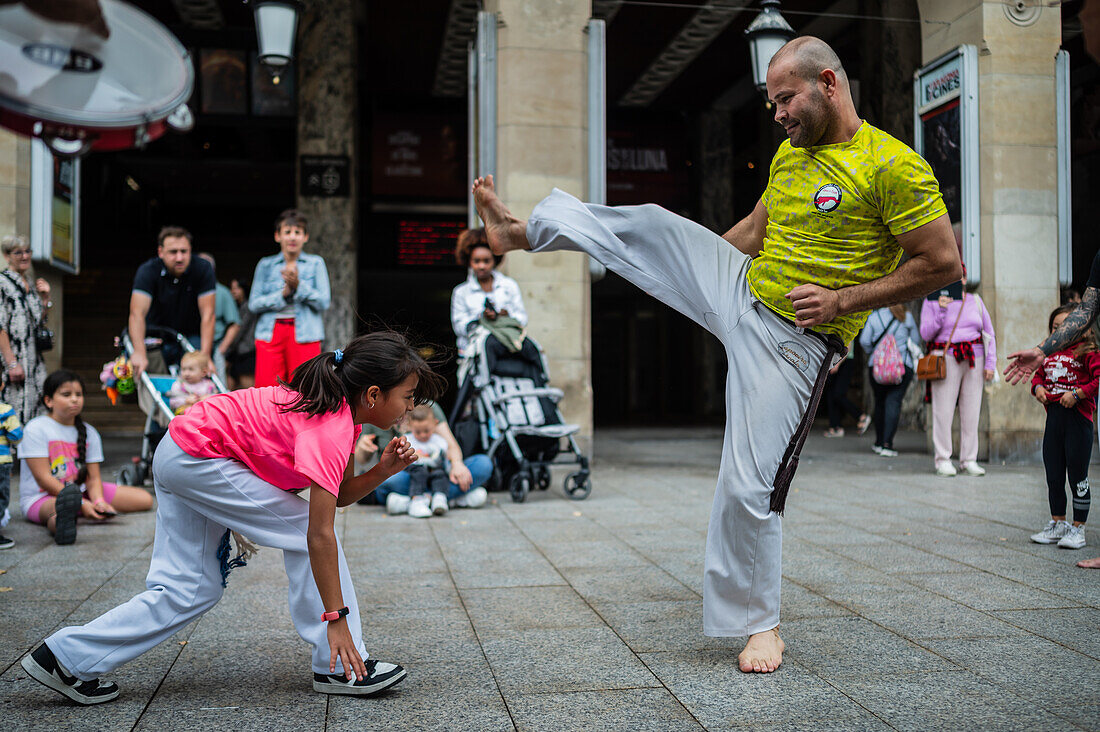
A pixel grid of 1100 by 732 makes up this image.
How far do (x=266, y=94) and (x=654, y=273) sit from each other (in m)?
14.0

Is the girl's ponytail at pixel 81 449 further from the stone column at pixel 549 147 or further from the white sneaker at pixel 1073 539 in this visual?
the white sneaker at pixel 1073 539

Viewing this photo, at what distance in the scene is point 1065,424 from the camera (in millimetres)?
5617

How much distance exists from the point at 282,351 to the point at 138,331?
1.10 meters

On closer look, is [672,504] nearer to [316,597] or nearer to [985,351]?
[985,351]

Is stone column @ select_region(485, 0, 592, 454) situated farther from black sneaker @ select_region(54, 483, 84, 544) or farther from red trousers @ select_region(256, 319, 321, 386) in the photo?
black sneaker @ select_region(54, 483, 84, 544)

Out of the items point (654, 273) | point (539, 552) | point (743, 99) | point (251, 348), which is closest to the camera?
point (654, 273)

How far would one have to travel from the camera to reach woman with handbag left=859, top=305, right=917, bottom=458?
1129cm

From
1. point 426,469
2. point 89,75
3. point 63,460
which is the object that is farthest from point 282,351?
point 89,75

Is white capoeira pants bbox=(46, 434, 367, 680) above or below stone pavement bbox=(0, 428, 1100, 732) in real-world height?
above

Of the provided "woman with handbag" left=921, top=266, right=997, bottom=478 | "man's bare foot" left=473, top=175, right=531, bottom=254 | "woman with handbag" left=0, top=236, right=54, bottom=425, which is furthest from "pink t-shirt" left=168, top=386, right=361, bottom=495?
"woman with handbag" left=921, top=266, right=997, bottom=478

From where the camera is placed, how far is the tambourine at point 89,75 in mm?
1641

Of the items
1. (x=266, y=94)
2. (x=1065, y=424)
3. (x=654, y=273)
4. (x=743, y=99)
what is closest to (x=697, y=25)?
(x=743, y=99)

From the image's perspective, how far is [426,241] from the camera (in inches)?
786

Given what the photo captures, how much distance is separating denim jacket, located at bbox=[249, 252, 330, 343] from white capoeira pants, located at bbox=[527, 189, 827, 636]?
480 cm
